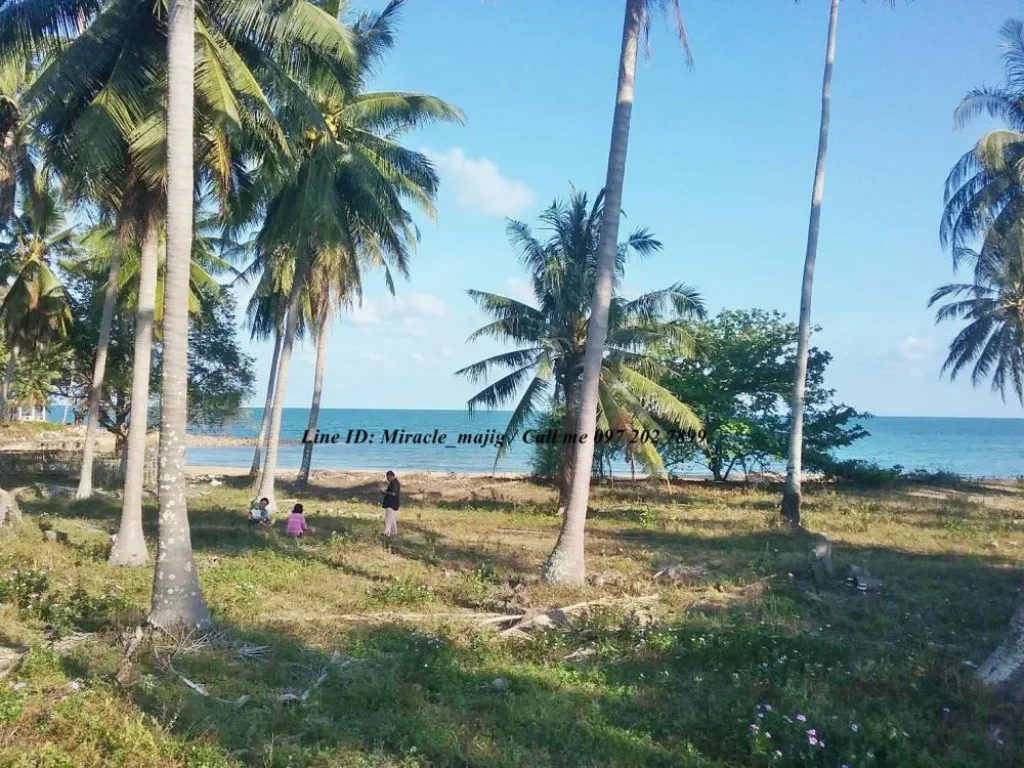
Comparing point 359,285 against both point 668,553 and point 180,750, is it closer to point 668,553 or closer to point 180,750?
point 668,553

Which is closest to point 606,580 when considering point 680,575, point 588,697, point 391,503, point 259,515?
point 680,575

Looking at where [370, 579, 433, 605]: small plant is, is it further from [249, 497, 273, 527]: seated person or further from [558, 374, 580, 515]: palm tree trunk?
[558, 374, 580, 515]: palm tree trunk

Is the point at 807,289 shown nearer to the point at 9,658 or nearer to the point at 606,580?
the point at 606,580

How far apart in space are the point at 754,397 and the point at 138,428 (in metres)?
20.4

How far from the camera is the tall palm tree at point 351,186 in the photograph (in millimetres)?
15516

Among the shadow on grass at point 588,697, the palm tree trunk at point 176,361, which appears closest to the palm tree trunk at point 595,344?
the shadow on grass at point 588,697

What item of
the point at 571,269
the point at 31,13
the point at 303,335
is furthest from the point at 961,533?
the point at 31,13

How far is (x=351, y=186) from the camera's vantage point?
1645 centimetres

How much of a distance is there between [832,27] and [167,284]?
16290 millimetres

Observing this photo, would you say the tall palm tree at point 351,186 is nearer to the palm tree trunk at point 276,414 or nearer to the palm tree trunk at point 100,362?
the palm tree trunk at point 276,414

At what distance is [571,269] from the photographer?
17438mm

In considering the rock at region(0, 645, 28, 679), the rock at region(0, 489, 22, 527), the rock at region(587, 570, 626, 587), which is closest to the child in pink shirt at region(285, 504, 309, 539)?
the rock at region(0, 489, 22, 527)

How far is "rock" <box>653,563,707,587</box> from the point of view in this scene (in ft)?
34.6

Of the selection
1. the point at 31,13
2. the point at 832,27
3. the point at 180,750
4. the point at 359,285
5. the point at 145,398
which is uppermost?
the point at 832,27
